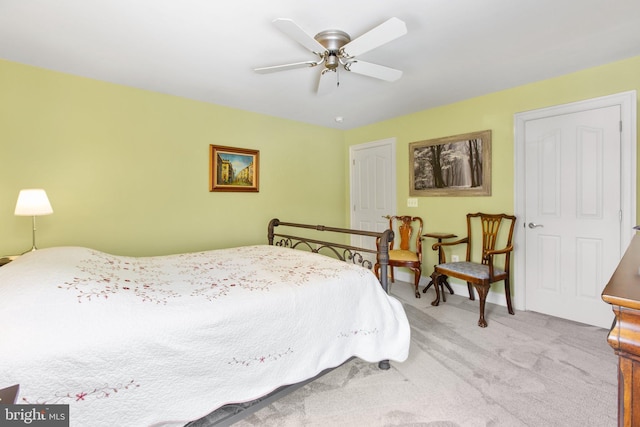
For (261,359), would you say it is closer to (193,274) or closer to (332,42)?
(193,274)

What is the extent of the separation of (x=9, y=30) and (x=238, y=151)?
2071 mm

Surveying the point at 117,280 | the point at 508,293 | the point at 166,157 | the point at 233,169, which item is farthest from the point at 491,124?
the point at 117,280

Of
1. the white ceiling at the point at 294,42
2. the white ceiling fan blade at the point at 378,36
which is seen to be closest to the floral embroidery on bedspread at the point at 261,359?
the white ceiling fan blade at the point at 378,36

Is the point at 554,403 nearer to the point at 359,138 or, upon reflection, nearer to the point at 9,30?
the point at 359,138

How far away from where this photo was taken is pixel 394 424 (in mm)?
1586

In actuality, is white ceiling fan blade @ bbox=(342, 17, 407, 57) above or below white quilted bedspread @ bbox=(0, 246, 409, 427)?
above

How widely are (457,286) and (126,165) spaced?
12.9 feet

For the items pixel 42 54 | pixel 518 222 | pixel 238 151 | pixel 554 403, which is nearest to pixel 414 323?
pixel 554 403

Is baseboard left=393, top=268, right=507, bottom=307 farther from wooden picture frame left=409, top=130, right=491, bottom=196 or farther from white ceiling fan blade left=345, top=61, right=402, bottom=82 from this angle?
white ceiling fan blade left=345, top=61, right=402, bottom=82

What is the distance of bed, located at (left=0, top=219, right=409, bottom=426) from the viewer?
1.09 meters

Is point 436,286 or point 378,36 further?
point 436,286

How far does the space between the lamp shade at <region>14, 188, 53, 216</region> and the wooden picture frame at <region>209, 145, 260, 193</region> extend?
1492 mm

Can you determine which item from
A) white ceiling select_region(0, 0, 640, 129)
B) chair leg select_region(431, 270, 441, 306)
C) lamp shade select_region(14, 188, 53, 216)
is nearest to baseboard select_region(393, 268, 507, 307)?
chair leg select_region(431, 270, 441, 306)

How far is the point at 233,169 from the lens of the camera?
12.2ft
